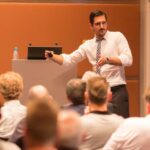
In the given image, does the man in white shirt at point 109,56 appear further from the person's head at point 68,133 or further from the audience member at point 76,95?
the person's head at point 68,133

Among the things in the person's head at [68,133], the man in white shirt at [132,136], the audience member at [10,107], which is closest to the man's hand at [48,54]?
the audience member at [10,107]

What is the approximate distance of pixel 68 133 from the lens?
56.1 inches

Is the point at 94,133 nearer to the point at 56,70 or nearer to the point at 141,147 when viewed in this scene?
the point at 141,147

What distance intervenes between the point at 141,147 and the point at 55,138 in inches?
49.6

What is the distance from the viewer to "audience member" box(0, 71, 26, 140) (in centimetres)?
274

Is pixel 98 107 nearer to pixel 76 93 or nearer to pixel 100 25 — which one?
pixel 76 93

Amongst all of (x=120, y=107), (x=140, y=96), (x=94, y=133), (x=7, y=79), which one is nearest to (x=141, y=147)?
(x=94, y=133)

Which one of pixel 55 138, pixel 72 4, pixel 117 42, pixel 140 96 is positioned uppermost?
pixel 72 4

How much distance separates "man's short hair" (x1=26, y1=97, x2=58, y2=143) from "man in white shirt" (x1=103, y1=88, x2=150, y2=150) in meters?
1.23

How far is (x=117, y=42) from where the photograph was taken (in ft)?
14.1

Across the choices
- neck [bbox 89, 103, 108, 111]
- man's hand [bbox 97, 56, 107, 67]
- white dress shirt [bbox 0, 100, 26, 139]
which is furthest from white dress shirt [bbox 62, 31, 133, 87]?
neck [bbox 89, 103, 108, 111]

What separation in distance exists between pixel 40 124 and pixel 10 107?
1.53 meters

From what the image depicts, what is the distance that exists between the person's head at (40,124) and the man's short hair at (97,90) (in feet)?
4.32

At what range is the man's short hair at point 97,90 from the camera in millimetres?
2656
